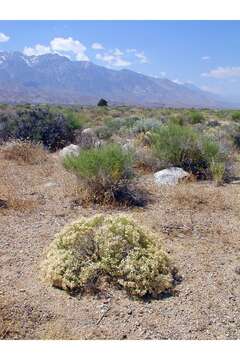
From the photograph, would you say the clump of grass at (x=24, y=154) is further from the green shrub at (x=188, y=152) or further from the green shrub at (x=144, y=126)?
the green shrub at (x=144, y=126)

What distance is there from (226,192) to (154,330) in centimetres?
504

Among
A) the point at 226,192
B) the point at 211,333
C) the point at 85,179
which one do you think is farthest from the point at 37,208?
the point at 211,333

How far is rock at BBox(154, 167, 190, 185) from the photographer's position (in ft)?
30.1

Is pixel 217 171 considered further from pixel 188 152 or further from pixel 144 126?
pixel 144 126

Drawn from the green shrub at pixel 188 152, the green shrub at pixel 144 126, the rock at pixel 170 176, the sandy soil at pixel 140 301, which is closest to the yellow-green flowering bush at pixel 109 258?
the sandy soil at pixel 140 301

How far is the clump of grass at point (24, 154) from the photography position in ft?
36.4

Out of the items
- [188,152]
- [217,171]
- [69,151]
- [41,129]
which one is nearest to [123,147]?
[188,152]

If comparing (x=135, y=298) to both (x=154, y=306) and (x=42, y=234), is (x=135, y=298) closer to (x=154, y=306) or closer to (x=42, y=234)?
(x=154, y=306)

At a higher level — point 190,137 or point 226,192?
point 190,137

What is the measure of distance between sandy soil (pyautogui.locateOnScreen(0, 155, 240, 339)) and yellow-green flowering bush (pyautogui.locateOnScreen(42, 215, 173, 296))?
15 cm

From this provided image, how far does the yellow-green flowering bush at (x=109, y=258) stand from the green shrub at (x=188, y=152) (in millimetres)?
5072

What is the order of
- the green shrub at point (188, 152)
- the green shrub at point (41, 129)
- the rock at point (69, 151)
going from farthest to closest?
1. the green shrub at point (41, 129)
2. the rock at point (69, 151)
3. the green shrub at point (188, 152)

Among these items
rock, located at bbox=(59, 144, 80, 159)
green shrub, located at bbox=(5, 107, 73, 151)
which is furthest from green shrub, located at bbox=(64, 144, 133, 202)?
green shrub, located at bbox=(5, 107, 73, 151)

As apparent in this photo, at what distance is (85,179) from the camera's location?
26.7ft
